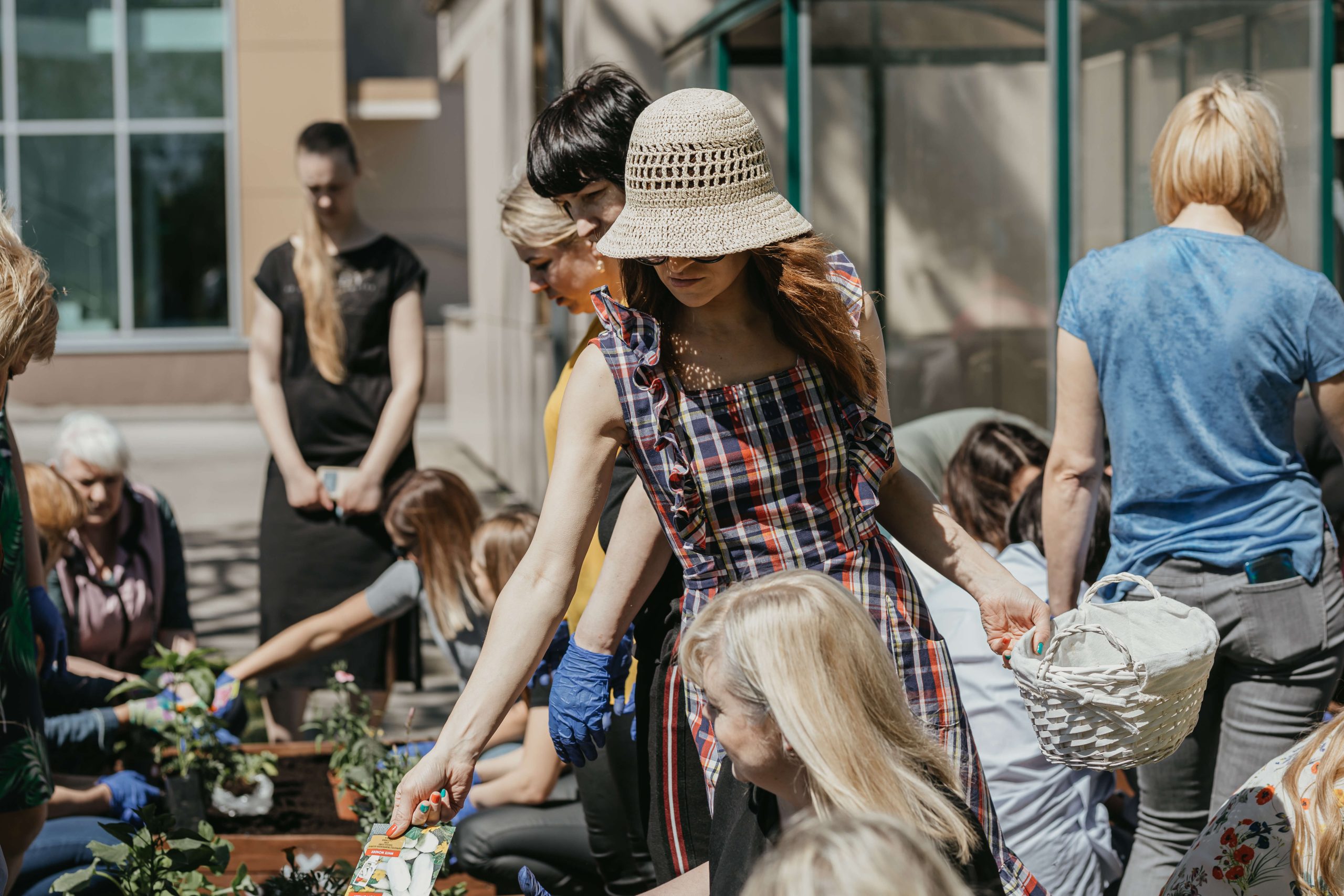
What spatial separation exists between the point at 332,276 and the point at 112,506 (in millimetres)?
895

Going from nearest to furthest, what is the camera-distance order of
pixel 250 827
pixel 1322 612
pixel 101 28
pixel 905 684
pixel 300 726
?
pixel 905 684 < pixel 1322 612 < pixel 250 827 < pixel 300 726 < pixel 101 28

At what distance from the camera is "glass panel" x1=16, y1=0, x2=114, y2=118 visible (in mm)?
16406

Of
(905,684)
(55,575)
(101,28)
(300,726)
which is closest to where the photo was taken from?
(905,684)

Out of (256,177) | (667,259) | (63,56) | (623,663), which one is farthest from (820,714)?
(63,56)

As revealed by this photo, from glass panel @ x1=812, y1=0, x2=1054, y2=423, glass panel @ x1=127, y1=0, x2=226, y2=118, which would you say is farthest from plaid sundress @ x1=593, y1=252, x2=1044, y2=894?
glass panel @ x1=127, y1=0, x2=226, y2=118

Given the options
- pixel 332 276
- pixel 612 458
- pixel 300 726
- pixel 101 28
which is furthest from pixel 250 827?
pixel 101 28

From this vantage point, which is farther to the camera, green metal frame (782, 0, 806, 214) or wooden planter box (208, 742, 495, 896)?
green metal frame (782, 0, 806, 214)

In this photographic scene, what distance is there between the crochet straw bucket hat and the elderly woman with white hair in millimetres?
2522

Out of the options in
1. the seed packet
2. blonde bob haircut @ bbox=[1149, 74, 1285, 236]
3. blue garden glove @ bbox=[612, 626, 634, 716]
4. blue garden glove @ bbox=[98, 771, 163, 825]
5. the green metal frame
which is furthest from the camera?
the green metal frame

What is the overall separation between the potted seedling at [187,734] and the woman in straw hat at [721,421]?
179 centimetres

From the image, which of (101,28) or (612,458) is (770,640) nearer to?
(612,458)

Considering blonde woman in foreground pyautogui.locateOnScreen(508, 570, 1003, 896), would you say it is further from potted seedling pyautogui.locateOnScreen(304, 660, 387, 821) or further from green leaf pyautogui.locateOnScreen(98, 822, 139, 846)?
potted seedling pyautogui.locateOnScreen(304, 660, 387, 821)

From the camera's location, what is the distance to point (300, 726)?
14.7 feet

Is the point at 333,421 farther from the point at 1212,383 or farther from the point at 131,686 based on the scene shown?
the point at 1212,383
